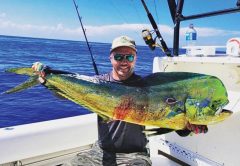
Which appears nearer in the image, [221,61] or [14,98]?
[221,61]

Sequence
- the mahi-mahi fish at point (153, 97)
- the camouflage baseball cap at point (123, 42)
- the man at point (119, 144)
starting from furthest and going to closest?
the man at point (119, 144) < the camouflage baseball cap at point (123, 42) < the mahi-mahi fish at point (153, 97)

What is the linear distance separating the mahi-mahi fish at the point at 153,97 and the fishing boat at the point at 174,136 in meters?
1.03

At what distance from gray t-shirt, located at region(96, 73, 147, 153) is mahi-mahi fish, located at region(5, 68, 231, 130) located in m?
0.91

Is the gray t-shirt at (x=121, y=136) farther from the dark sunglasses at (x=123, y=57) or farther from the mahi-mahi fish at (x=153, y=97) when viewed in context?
the mahi-mahi fish at (x=153, y=97)

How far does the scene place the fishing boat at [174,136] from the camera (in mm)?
2738

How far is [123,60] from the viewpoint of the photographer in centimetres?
247

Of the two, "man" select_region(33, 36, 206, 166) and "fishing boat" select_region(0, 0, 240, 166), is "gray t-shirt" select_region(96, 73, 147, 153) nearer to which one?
"man" select_region(33, 36, 206, 166)

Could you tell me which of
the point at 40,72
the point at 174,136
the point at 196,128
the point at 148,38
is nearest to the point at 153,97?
the point at 196,128

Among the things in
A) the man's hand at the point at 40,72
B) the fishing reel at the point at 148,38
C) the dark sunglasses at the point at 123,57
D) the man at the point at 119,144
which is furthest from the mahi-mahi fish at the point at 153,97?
the fishing reel at the point at 148,38

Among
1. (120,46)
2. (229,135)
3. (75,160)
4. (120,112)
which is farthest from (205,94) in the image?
(75,160)

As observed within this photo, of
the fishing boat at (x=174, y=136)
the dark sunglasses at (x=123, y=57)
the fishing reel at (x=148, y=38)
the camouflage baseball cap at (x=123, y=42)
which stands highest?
the fishing reel at (x=148, y=38)

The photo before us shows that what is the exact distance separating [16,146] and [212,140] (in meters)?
2.08

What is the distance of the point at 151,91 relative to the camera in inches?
70.8

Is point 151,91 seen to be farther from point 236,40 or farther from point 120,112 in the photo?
point 236,40
